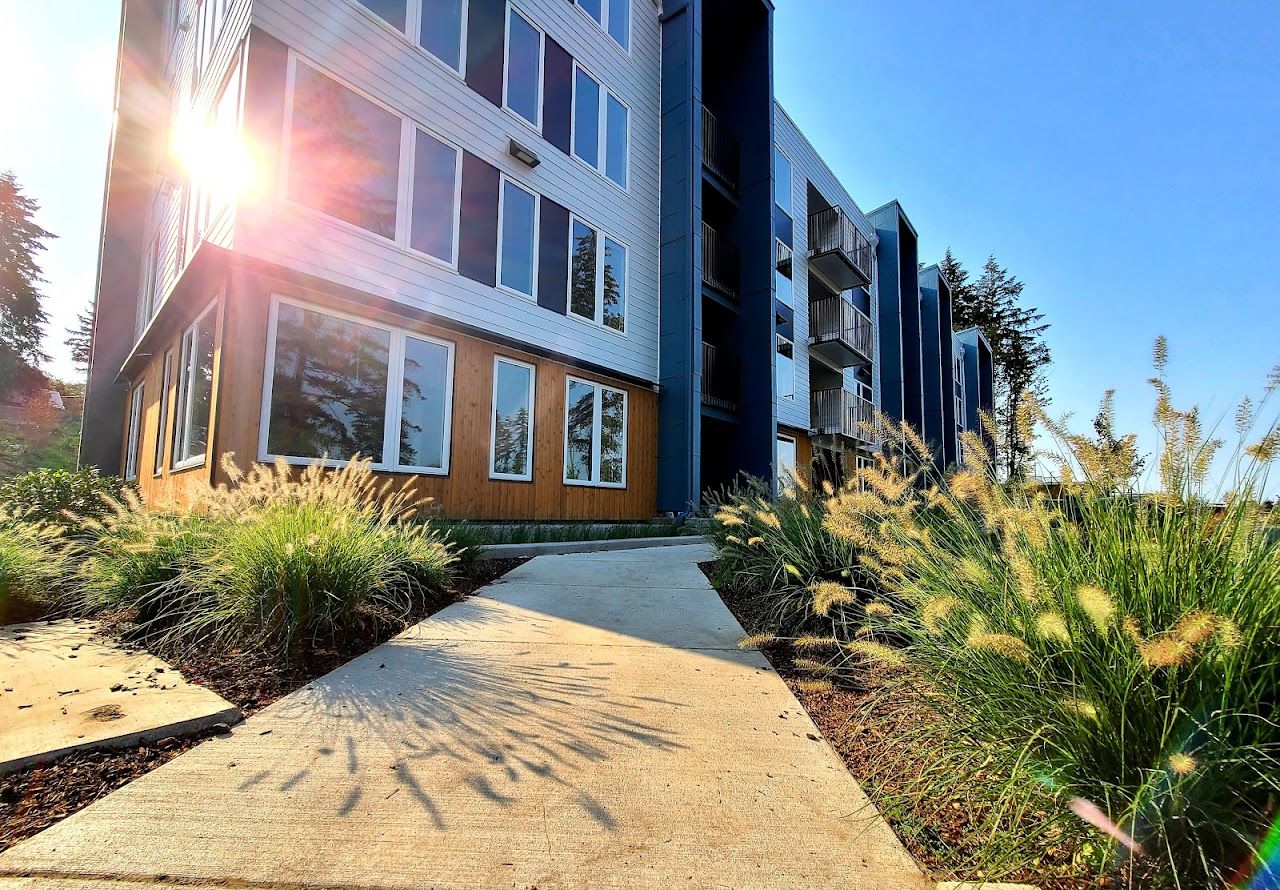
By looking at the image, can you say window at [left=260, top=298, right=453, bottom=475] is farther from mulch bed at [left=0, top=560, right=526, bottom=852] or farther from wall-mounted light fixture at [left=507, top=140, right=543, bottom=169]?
wall-mounted light fixture at [left=507, top=140, right=543, bottom=169]

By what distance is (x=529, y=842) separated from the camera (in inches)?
58.5

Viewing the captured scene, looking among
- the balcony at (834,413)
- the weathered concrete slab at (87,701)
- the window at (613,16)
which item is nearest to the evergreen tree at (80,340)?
the window at (613,16)

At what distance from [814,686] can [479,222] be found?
7846 millimetres

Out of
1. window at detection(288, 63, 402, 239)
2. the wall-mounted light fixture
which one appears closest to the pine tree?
window at detection(288, 63, 402, 239)

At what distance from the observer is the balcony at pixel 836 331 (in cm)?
1634

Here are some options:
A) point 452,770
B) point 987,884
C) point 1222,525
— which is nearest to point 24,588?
point 452,770

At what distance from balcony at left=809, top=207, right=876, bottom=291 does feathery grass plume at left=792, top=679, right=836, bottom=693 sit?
616 inches

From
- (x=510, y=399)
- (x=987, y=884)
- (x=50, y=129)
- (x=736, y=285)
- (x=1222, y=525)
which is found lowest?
(x=987, y=884)

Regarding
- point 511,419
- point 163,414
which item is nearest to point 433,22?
point 511,419

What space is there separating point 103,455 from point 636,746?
15.4m

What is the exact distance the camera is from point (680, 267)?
438 inches

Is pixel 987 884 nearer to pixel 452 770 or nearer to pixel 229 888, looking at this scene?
pixel 452 770

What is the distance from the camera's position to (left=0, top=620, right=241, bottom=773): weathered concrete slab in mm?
1916

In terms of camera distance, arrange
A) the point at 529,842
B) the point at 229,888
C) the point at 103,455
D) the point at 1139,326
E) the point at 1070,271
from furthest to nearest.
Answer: the point at 103,455 < the point at 1070,271 < the point at 1139,326 < the point at 529,842 < the point at 229,888
